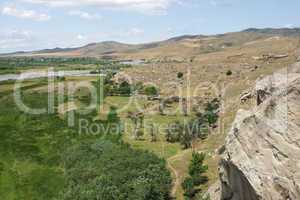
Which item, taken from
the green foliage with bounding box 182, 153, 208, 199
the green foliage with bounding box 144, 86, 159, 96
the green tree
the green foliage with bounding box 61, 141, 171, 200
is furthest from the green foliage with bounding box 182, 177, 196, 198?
the green foliage with bounding box 144, 86, 159, 96

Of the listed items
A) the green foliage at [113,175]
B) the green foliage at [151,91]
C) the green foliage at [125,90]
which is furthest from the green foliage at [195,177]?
the green foliage at [125,90]

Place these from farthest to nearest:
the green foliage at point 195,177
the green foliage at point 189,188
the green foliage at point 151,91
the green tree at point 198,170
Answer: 1. the green foliage at point 151,91
2. the green tree at point 198,170
3. the green foliage at point 195,177
4. the green foliage at point 189,188

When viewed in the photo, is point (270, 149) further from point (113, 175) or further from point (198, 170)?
point (198, 170)

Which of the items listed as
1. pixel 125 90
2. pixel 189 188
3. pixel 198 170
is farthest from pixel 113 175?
pixel 125 90

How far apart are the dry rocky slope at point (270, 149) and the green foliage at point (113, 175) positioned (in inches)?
980

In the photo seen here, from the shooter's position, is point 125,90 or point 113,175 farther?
point 125,90

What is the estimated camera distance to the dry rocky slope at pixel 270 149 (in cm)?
1432

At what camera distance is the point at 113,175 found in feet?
153

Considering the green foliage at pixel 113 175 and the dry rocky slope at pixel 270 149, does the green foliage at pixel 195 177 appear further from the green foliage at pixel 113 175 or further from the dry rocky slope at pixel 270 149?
the dry rocky slope at pixel 270 149

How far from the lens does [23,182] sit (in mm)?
54094

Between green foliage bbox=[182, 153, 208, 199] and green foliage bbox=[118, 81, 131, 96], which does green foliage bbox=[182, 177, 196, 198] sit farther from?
green foliage bbox=[118, 81, 131, 96]

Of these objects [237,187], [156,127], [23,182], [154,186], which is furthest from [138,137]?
[237,187]

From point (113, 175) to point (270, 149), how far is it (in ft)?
108

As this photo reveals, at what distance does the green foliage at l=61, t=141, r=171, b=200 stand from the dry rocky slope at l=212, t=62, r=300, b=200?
2490cm
